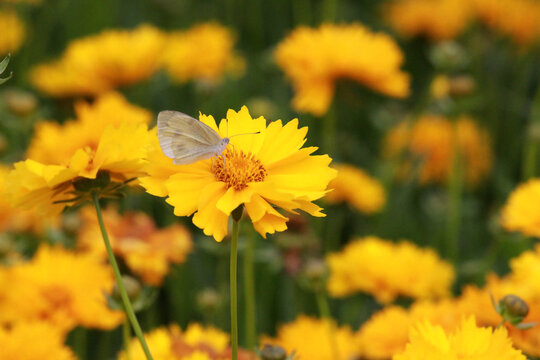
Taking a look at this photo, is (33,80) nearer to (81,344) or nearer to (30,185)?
(81,344)

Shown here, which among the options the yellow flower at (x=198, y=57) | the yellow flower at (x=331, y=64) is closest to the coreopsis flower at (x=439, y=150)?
the yellow flower at (x=331, y=64)

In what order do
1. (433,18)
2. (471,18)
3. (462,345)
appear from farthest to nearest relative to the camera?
(433,18), (471,18), (462,345)

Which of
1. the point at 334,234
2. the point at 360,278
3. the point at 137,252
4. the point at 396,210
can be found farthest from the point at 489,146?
the point at 137,252

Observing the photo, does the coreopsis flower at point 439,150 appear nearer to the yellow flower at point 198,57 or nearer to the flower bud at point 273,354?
the yellow flower at point 198,57

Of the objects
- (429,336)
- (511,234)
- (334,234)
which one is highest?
(429,336)

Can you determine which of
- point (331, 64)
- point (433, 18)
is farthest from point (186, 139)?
point (433, 18)

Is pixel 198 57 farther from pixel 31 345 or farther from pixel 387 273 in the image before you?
pixel 31 345
